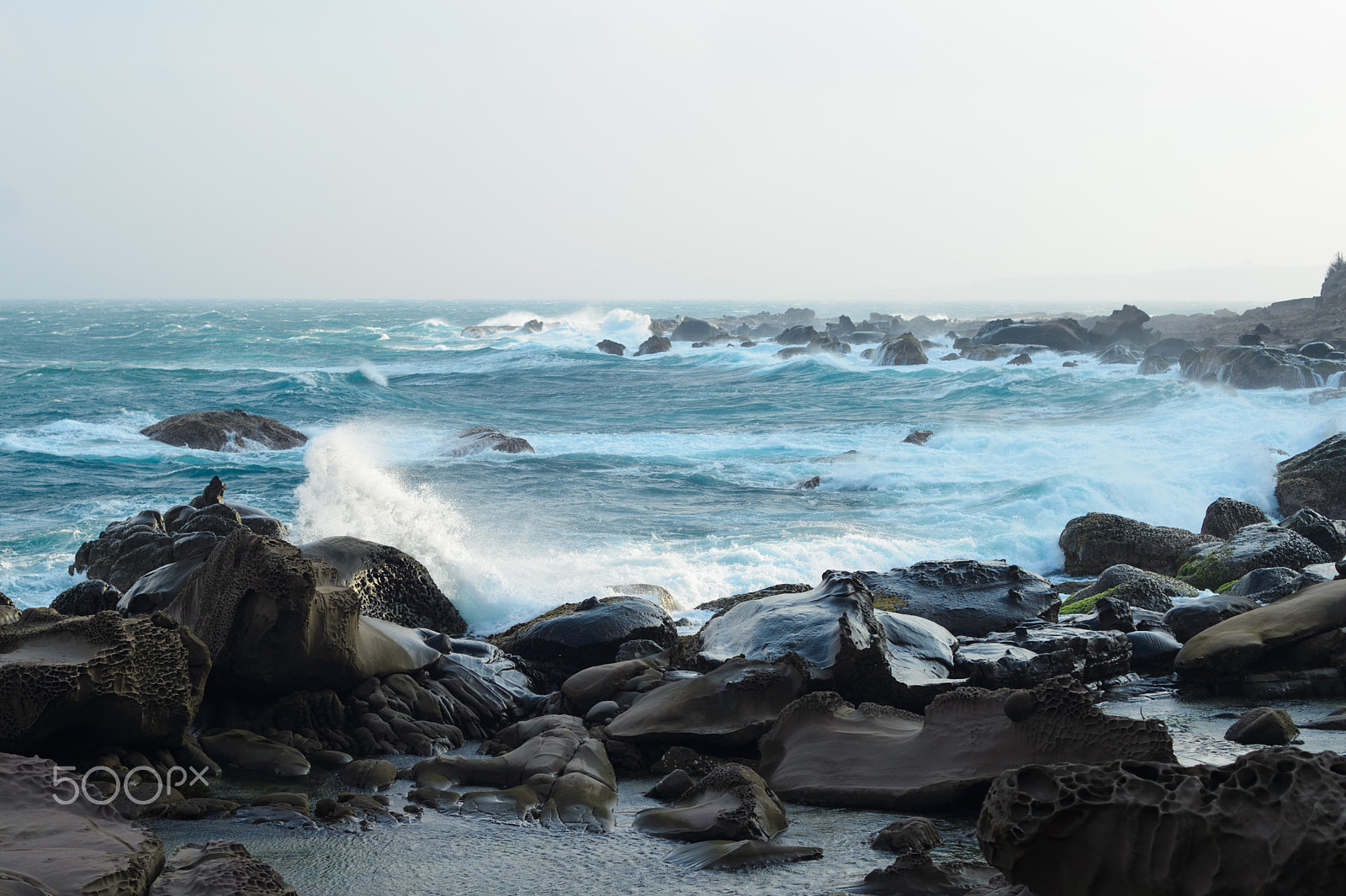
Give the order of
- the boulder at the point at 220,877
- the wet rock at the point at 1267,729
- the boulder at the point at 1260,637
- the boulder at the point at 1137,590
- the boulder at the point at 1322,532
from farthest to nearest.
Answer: the boulder at the point at 1322,532
the boulder at the point at 1137,590
the boulder at the point at 1260,637
the wet rock at the point at 1267,729
the boulder at the point at 220,877

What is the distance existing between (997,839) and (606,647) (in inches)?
174

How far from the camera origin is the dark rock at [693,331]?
185ft

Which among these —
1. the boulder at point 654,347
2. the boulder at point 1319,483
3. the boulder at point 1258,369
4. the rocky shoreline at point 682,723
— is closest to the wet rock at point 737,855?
the rocky shoreline at point 682,723

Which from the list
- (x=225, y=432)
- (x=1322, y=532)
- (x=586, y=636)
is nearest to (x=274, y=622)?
(x=586, y=636)

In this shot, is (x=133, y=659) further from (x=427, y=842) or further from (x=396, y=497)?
(x=396, y=497)

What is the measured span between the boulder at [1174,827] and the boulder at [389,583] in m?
5.48

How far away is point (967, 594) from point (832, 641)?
2.48 metres

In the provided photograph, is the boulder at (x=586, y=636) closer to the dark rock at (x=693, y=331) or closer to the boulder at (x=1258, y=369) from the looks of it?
the boulder at (x=1258, y=369)

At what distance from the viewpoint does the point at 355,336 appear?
5916cm

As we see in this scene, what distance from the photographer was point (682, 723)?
5.22 m

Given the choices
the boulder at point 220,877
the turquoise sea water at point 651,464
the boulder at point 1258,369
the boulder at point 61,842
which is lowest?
the turquoise sea water at point 651,464

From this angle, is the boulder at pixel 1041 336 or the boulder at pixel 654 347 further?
the boulder at pixel 654 347

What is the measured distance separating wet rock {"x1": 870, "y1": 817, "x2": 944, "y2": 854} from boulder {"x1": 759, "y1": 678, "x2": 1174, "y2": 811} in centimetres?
34

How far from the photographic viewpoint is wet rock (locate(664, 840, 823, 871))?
12.3 ft
